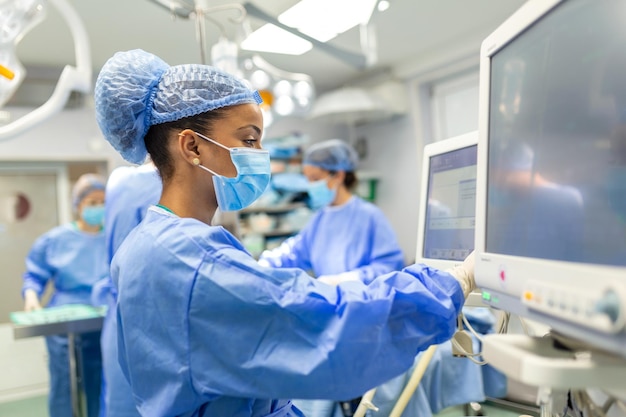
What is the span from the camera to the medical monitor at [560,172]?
1.71 ft

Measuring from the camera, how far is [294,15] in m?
1.97

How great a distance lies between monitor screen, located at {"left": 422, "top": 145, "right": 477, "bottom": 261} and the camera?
3.61ft

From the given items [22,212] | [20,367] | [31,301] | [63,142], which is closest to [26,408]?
[20,367]

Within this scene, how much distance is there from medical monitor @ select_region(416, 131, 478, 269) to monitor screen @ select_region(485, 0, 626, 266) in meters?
0.32

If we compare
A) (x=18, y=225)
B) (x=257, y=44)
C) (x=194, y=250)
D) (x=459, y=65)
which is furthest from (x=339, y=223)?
(x=18, y=225)

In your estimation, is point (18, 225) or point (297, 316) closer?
point (297, 316)

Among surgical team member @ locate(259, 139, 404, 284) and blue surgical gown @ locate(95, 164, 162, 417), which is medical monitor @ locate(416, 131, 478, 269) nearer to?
surgical team member @ locate(259, 139, 404, 284)

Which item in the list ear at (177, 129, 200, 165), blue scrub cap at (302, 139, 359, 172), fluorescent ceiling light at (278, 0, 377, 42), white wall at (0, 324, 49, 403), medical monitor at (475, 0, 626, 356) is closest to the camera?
medical monitor at (475, 0, 626, 356)

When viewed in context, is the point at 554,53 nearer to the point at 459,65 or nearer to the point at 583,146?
the point at 583,146

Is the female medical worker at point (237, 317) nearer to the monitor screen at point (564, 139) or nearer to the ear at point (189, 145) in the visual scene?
the ear at point (189, 145)

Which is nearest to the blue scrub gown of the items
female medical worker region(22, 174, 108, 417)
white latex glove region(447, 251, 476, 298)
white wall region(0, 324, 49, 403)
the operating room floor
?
female medical worker region(22, 174, 108, 417)

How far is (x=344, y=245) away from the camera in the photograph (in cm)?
244

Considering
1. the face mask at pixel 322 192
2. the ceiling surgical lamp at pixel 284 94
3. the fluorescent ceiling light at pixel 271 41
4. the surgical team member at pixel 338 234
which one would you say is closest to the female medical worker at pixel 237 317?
the surgical team member at pixel 338 234

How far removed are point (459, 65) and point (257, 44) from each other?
2047 mm
